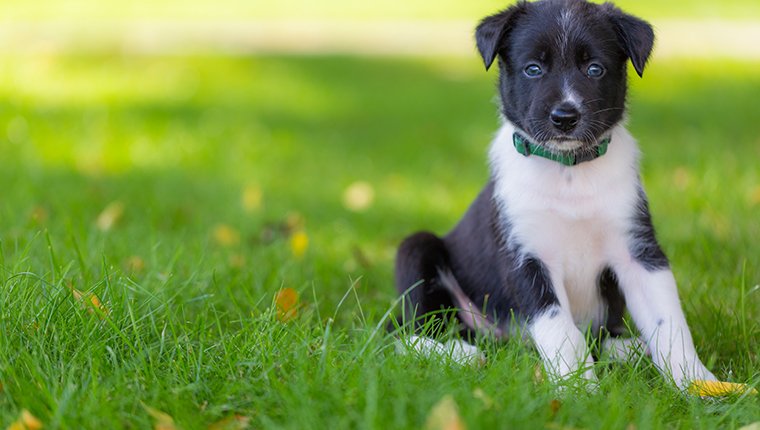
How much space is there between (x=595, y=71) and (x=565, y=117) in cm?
25

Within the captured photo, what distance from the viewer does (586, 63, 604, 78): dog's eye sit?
351cm

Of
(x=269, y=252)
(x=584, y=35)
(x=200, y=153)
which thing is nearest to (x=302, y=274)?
(x=269, y=252)

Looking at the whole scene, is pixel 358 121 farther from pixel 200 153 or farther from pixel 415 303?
pixel 415 303

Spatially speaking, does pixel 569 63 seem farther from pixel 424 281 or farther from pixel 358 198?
pixel 358 198

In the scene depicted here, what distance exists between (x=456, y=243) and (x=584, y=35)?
43.2 inches

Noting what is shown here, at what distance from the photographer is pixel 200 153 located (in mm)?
7223

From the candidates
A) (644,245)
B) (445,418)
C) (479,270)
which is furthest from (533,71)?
(445,418)

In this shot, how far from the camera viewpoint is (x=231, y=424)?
8.90ft

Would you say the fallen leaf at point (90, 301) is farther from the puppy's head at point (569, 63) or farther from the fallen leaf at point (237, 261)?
the puppy's head at point (569, 63)

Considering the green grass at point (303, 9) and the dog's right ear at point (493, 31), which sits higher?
the dog's right ear at point (493, 31)

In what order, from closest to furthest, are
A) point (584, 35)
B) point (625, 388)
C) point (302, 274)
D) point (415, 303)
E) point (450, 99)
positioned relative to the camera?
point (625, 388)
point (584, 35)
point (415, 303)
point (302, 274)
point (450, 99)

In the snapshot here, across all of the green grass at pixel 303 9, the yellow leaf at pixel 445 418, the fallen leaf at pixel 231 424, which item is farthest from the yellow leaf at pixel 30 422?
the green grass at pixel 303 9

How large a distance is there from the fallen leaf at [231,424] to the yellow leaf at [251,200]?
10.0 feet

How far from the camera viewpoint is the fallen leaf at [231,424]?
8.87ft
